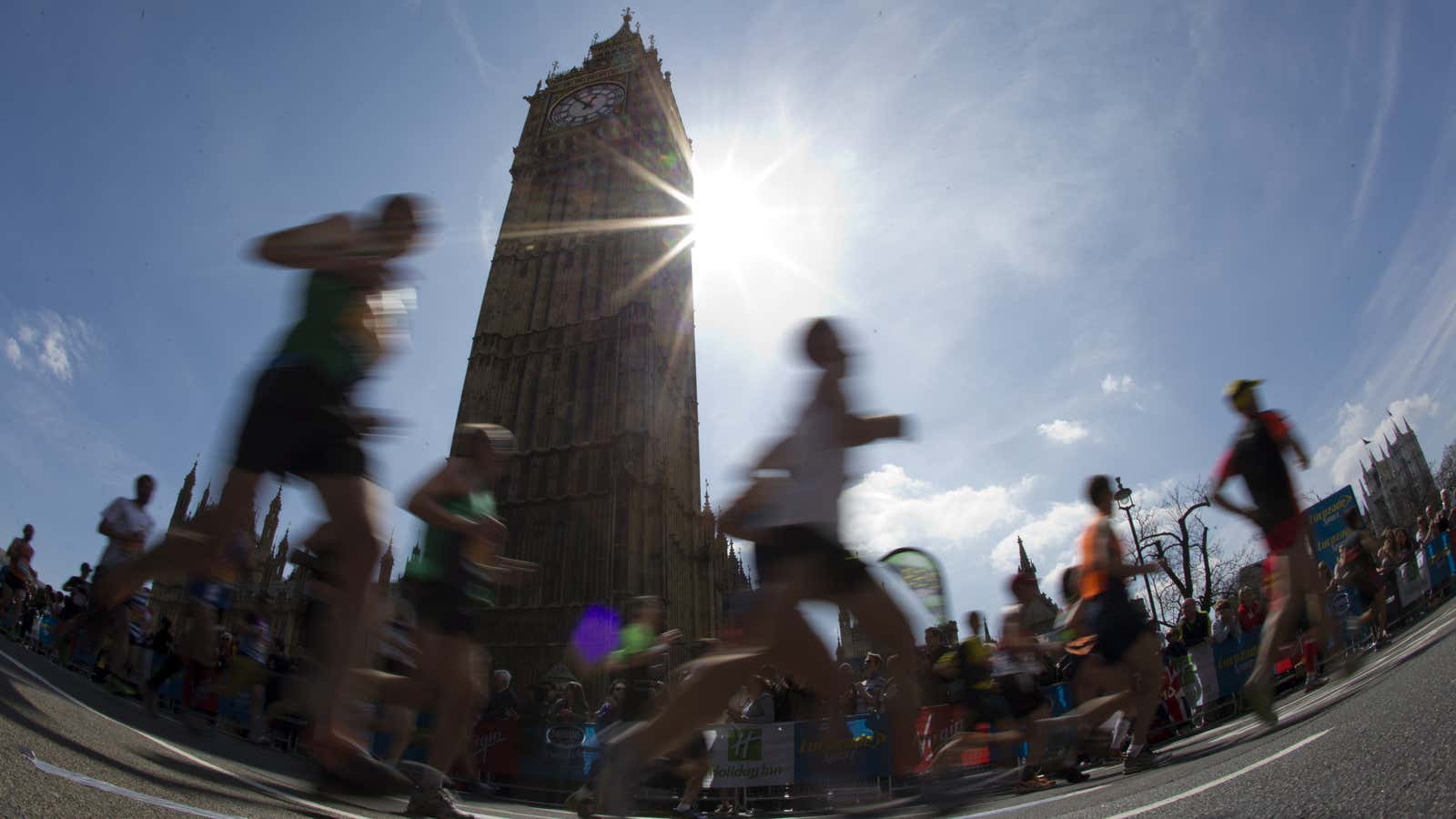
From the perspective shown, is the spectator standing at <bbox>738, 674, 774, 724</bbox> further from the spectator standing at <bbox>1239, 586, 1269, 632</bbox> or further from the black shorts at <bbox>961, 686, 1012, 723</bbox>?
the spectator standing at <bbox>1239, 586, 1269, 632</bbox>

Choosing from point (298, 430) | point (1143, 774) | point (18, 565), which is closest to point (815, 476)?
point (298, 430)

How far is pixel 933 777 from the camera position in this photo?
7.60 feet

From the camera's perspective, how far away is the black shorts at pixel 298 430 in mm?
1957

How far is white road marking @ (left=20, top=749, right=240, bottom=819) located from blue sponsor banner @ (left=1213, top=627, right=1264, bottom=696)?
838cm

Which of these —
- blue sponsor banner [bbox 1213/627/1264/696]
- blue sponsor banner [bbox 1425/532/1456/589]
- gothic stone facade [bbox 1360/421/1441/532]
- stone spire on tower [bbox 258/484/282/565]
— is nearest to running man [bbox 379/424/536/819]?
blue sponsor banner [bbox 1213/627/1264/696]

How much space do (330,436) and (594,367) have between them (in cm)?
2515

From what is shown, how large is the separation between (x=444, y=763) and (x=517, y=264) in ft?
98.4

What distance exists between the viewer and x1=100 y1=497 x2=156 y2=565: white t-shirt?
15.8 feet

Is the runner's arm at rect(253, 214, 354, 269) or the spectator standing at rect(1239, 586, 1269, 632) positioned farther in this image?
the spectator standing at rect(1239, 586, 1269, 632)

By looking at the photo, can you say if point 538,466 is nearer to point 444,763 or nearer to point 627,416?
point 627,416

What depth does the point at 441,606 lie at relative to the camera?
116 inches

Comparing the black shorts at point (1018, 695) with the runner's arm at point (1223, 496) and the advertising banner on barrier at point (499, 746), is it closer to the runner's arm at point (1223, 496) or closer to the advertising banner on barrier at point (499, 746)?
the runner's arm at point (1223, 496)

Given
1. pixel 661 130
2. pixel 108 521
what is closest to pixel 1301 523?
pixel 108 521

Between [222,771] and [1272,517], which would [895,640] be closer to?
[1272,517]
